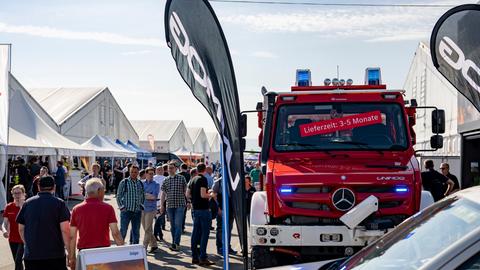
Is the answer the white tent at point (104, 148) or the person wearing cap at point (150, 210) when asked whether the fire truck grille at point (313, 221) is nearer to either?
the person wearing cap at point (150, 210)

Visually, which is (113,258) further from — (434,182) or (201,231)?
(434,182)

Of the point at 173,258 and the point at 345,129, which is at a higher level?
the point at 345,129

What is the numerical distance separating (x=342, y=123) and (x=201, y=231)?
3995mm

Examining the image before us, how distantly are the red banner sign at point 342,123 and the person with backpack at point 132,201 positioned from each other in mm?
4027

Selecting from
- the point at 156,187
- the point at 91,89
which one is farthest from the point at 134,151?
the point at 156,187

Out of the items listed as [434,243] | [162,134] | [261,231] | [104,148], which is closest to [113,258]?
[261,231]

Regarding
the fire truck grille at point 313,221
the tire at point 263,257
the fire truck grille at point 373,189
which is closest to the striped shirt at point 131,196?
the tire at point 263,257

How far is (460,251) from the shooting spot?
254 cm

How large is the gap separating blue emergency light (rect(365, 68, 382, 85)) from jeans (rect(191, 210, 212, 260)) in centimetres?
369

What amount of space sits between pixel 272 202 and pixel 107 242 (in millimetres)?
1917

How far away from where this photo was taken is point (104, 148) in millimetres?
32094

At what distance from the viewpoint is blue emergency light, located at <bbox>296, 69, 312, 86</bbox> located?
917 cm

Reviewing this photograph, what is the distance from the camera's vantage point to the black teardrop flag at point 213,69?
5.71m

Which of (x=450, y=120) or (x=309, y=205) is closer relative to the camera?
(x=309, y=205)
